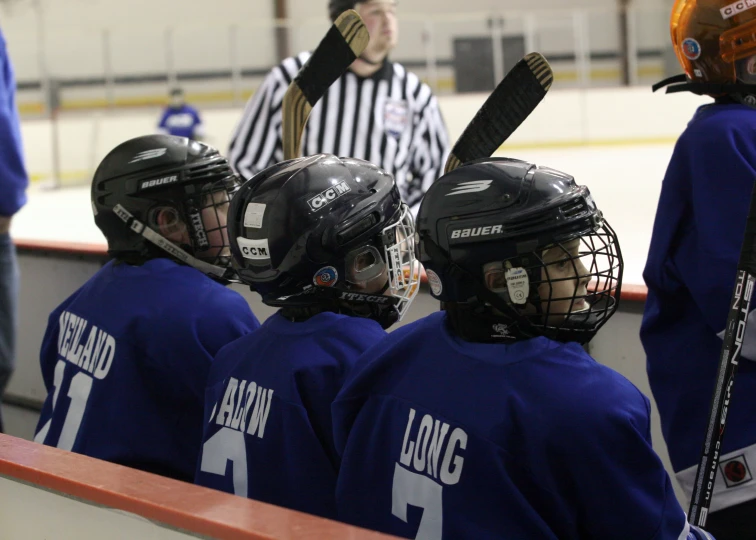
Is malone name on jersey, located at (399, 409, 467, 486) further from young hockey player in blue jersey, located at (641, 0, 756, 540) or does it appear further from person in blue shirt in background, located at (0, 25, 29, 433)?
person in blue shirt in background, located at (0, 25, 29, 433)

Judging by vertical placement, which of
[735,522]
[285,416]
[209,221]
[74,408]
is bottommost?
[735,522]

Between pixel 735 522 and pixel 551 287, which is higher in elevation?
pixel 551 287

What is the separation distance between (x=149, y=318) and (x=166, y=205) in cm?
29

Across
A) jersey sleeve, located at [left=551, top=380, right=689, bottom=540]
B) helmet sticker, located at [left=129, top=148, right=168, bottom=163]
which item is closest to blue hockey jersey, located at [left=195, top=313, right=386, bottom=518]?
jersey sleeve, located at [left=551, top=380, right=689, bottom=540]

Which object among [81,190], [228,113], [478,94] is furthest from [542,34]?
[81,190]

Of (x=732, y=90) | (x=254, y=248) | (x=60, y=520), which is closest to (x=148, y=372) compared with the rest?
(x=254, y=248)

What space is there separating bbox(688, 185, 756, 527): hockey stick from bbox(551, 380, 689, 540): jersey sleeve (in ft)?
1.05

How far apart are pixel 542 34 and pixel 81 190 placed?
5575 mm

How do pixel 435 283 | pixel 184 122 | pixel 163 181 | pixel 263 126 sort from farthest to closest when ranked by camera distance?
1. pixel 184 122
2. pixel 263 126
3. pixel 163 181
4. pixel 435 283

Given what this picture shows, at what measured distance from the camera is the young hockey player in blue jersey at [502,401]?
1183 mm

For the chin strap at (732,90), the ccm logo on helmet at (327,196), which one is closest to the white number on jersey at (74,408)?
the ccm logo on helmet at (327,196)

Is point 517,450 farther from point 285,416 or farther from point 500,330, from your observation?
point 285,416

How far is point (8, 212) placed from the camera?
9.81 feet

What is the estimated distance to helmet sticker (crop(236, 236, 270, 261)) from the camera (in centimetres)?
162
